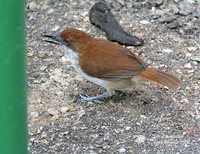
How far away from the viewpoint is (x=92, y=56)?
213 inches

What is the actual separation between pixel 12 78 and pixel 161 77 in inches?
116

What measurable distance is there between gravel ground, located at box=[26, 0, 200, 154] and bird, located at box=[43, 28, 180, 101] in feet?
0.79

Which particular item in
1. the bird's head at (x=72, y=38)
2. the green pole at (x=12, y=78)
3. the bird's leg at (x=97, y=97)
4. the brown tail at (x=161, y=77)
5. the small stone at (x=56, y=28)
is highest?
the green pole at (x=12, y=78)

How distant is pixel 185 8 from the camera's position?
668cm

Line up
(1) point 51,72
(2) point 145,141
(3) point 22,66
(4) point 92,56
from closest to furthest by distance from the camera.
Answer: (3) point 22,66
(2) point 145,141
(4) point 92,56
(1) point 51,72

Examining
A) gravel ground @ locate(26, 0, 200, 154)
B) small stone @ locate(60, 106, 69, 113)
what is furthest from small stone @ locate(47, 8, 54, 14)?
small stone @ locate(60, 106, 69, 113)

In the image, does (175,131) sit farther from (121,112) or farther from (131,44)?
(131,44)

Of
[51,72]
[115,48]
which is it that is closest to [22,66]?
[115,48]

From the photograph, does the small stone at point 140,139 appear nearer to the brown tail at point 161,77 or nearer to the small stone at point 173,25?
the brown tail at point 161,77

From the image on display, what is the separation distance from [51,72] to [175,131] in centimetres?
141

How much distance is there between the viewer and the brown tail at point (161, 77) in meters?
5.29

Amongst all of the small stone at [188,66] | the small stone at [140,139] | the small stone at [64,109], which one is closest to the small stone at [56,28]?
the small stone at [64,109]

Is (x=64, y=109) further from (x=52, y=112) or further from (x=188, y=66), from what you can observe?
(x=188, y=66)

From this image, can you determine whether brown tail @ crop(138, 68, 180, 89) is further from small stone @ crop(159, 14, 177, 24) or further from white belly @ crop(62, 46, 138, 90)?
small stone @ crop(159, 14, 177, 24)
